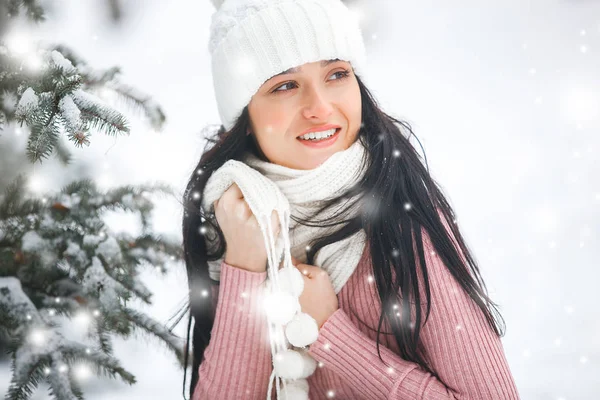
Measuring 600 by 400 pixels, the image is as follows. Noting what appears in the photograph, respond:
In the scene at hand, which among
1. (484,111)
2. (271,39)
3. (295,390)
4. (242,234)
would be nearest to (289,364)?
(295,390)

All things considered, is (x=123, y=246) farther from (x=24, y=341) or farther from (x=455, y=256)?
(x=455, y=256)

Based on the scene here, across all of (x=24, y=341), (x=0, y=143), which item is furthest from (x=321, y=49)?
(x=0, y=143)

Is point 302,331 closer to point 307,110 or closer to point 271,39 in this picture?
point 307,110

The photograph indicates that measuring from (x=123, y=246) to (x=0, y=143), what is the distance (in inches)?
22.5

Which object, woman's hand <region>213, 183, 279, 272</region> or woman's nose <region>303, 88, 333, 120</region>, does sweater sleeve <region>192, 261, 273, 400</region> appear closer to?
woman's hand <region>213, 183, 279, 272</region>

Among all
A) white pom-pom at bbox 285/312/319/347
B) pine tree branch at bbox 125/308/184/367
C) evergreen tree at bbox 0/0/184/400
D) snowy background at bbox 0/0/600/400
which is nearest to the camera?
evergreen tree at bbox 0/0/184/400

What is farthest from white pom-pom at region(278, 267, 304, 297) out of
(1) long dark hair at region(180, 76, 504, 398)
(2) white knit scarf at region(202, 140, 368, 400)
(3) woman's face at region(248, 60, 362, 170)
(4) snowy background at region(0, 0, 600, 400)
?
(4) snowy background at region(0, 0, 600, 400)

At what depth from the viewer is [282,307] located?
40.6 inches

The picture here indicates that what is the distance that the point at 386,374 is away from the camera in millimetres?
997

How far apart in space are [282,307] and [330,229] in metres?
0.21

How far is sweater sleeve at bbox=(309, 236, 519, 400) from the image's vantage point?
952 mm

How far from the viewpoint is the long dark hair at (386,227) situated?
105 centimetres

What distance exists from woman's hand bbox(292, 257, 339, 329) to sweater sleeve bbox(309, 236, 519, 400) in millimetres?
29

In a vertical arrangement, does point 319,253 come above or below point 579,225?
below
